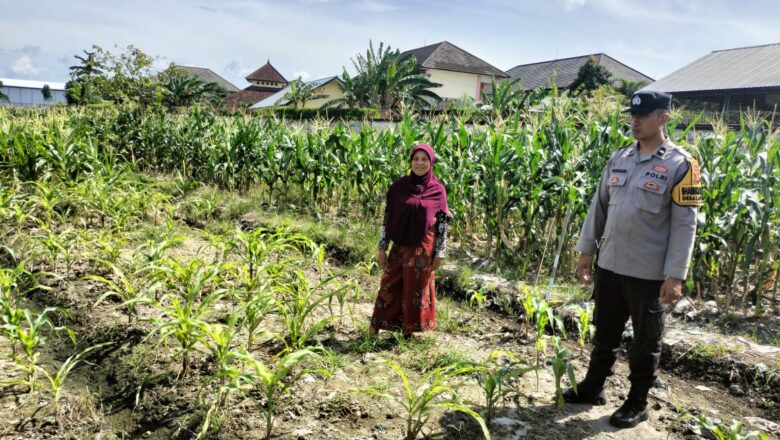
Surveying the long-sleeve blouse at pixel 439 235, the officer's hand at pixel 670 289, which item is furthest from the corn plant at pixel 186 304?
the officer's hand at pixel 670 289

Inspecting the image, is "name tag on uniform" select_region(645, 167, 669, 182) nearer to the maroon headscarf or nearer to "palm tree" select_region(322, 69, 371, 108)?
the maroon headscarf

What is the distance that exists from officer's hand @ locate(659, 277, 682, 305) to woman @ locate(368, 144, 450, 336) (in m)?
1.47

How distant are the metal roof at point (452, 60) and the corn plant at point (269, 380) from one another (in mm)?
35058

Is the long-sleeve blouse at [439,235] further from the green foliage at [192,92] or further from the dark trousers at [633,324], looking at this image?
the green foliage at [192,92]

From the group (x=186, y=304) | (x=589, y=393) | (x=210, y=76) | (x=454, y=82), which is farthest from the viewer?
(x=210, y=76)

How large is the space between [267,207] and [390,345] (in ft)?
16.7

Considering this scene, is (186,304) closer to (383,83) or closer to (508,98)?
(508,98)

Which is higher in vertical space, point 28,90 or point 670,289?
point 28,90

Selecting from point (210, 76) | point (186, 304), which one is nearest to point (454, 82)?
point (210, 76)

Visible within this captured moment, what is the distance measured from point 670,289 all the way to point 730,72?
28907 mm

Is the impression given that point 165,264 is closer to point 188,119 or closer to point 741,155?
point 741,155

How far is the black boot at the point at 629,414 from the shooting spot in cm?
284

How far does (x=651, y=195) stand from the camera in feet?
8.79

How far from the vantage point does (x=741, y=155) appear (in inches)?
186
